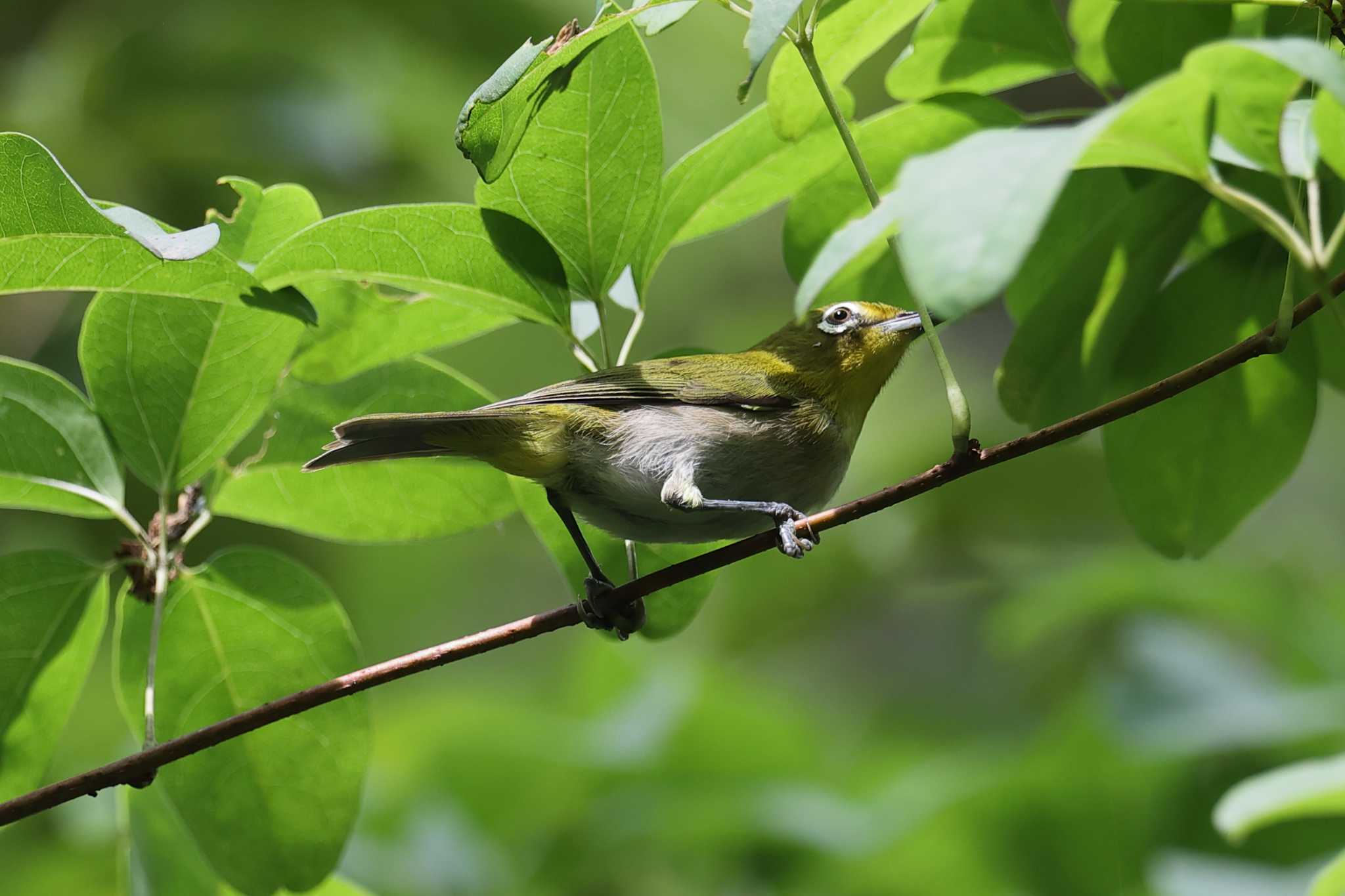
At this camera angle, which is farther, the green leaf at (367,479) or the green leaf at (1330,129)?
the green leaf at (367,479)

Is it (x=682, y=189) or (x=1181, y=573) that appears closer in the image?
(x=682, y=189)

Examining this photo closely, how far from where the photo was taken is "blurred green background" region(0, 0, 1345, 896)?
383 centimetres

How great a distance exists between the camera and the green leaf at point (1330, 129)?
149 centimetres

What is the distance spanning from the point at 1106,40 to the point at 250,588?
2052 mm

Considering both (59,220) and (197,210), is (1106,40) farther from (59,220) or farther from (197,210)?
(197,210)

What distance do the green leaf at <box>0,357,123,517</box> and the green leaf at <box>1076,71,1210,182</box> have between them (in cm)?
197

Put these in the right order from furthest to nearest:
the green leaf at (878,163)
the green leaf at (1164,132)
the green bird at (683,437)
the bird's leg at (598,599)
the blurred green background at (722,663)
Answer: the blurred green background at (722,663) → the green bird at (683,437) → the green leaf at (878,163) → the bird's leg at (598,599) → the green leaf at (1164,132)

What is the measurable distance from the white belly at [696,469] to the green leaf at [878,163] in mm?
445

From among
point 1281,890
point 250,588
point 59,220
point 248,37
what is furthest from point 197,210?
point 1281,890

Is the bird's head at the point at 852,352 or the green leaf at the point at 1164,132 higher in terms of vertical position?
the bird's head at the point at 852,352

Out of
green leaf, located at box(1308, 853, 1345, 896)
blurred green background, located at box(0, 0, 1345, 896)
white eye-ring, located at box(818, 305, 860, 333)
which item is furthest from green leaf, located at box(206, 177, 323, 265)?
blurred green background, located at box(0, 0, 1345, 896)

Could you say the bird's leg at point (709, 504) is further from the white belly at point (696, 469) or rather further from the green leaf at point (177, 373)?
the green leaf at point (177, 373)

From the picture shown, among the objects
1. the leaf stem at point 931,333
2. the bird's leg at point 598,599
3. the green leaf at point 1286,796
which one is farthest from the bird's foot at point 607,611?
the green leaf at point 1286,796

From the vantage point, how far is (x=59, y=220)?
1908 millimetres
